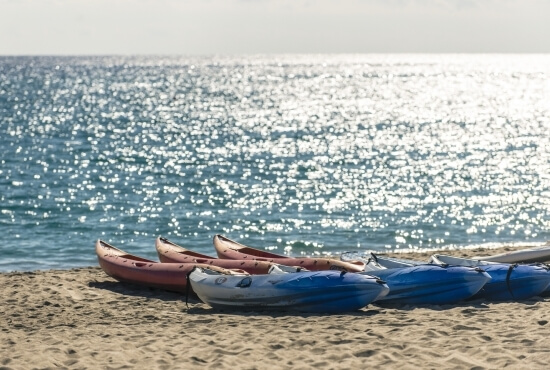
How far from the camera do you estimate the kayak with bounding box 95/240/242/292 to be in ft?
49.0

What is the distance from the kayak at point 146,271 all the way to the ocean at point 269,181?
3471 millimetres

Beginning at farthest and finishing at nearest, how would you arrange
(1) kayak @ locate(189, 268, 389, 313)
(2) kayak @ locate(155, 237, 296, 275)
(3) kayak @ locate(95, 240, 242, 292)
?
(2) kayak @ locate(155, 237, 296, 275)
(3) kayak @ locate(95, 240, 242, 292)
(1) kayak @ locate(189, 268, 389, 313)

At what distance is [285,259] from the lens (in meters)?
15.9

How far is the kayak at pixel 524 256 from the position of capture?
16453mm

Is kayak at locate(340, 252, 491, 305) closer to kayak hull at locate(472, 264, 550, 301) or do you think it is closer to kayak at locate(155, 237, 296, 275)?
kayak hull at locate(472, 264, 550, 301)

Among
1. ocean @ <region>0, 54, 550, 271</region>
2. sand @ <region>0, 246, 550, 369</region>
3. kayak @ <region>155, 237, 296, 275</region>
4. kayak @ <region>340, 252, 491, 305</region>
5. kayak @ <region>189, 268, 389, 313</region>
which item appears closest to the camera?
sand @ <region>0, 246, 550, 369</region>

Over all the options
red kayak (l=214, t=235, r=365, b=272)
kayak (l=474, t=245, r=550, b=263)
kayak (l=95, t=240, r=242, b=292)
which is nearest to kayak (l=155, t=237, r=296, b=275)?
red kayak (l=214, t=235, r=365, b=272)

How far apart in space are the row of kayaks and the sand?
0.68 feet

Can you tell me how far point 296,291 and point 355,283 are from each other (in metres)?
0.85

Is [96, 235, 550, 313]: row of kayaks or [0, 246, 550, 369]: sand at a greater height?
[96, 235, 550, 313]: row of kayaks

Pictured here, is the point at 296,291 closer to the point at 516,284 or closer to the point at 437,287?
the point at 437,287

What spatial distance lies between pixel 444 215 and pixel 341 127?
106 ft

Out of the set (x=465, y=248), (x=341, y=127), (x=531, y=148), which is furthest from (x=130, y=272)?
(x=341, y=127)

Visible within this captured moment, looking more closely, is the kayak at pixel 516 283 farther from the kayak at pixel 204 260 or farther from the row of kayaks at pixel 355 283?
the kayak at pixel 204 260
